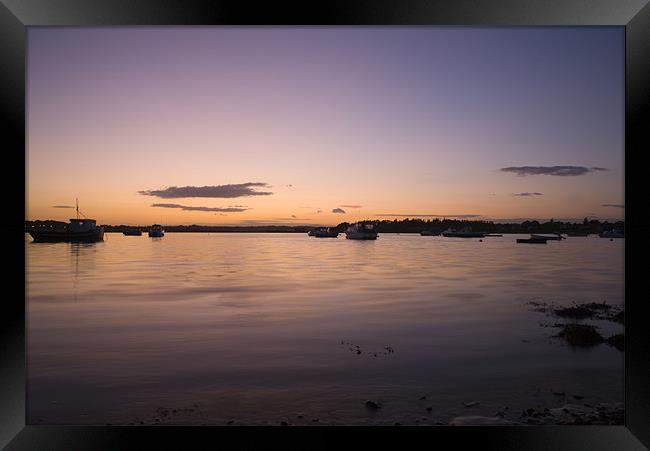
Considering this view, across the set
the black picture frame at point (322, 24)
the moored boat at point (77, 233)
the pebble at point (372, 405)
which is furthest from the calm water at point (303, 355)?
the moored boat at point (77, 233)

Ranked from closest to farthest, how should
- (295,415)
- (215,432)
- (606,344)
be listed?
(215,432)
(295,415)
(606,344)

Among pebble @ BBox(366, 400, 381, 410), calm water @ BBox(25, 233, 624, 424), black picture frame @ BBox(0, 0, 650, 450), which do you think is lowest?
calm water @ BBox(25, 233, 624, 424)

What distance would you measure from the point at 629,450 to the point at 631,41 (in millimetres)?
2561

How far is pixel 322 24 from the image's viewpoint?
11.5ft

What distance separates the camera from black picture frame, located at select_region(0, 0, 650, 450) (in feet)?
10.9

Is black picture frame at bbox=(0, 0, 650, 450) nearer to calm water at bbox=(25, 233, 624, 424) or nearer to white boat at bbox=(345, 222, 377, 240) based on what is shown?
calm water at bbox=(25, 233, 624, 424)

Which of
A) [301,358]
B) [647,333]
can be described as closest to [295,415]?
[301,358]

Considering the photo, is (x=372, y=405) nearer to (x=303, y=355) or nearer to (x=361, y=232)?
(x=303, y=355)

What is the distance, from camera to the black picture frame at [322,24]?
3.33m

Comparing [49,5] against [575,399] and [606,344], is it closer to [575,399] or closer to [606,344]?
[575,399]

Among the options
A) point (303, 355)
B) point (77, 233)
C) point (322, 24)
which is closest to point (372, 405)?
point (303, 355)

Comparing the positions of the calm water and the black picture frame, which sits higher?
the black picture frame

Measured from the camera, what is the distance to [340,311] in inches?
524

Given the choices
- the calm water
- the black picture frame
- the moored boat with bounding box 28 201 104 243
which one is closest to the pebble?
the calm water
